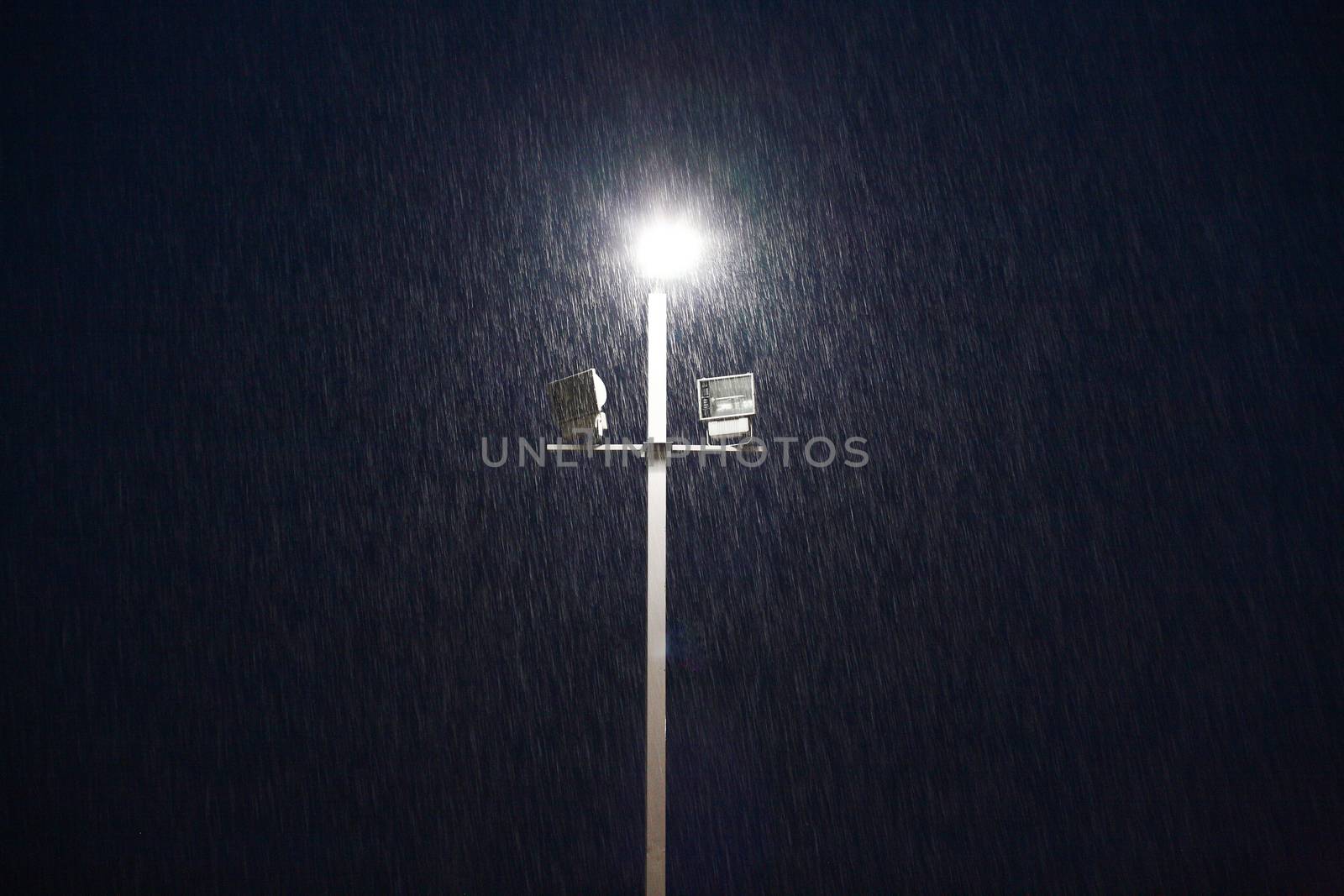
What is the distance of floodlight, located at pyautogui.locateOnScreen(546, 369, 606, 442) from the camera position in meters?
2.53

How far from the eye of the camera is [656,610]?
2.48 metres

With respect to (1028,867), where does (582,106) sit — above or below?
above

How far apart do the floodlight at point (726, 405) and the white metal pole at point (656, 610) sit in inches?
7.0

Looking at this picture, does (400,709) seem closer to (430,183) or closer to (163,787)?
(163,787)

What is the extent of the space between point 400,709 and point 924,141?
2.99m

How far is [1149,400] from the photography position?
3.57m

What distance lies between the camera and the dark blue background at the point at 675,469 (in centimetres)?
320

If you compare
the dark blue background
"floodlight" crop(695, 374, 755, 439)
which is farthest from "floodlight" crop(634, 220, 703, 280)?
the dark blue background

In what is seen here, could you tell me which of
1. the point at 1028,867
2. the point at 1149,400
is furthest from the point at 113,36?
Result: the point at 1028,867

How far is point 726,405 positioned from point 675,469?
802mm

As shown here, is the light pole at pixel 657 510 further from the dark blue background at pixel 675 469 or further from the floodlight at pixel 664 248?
the dark blue background at pixel 675 469

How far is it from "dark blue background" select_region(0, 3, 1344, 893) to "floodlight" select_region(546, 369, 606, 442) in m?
0.79

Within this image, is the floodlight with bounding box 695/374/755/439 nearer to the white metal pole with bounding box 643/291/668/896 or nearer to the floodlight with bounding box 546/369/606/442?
the white metal pole with bounding box 643/291/668/896

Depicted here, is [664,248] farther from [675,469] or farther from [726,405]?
[675,469]
